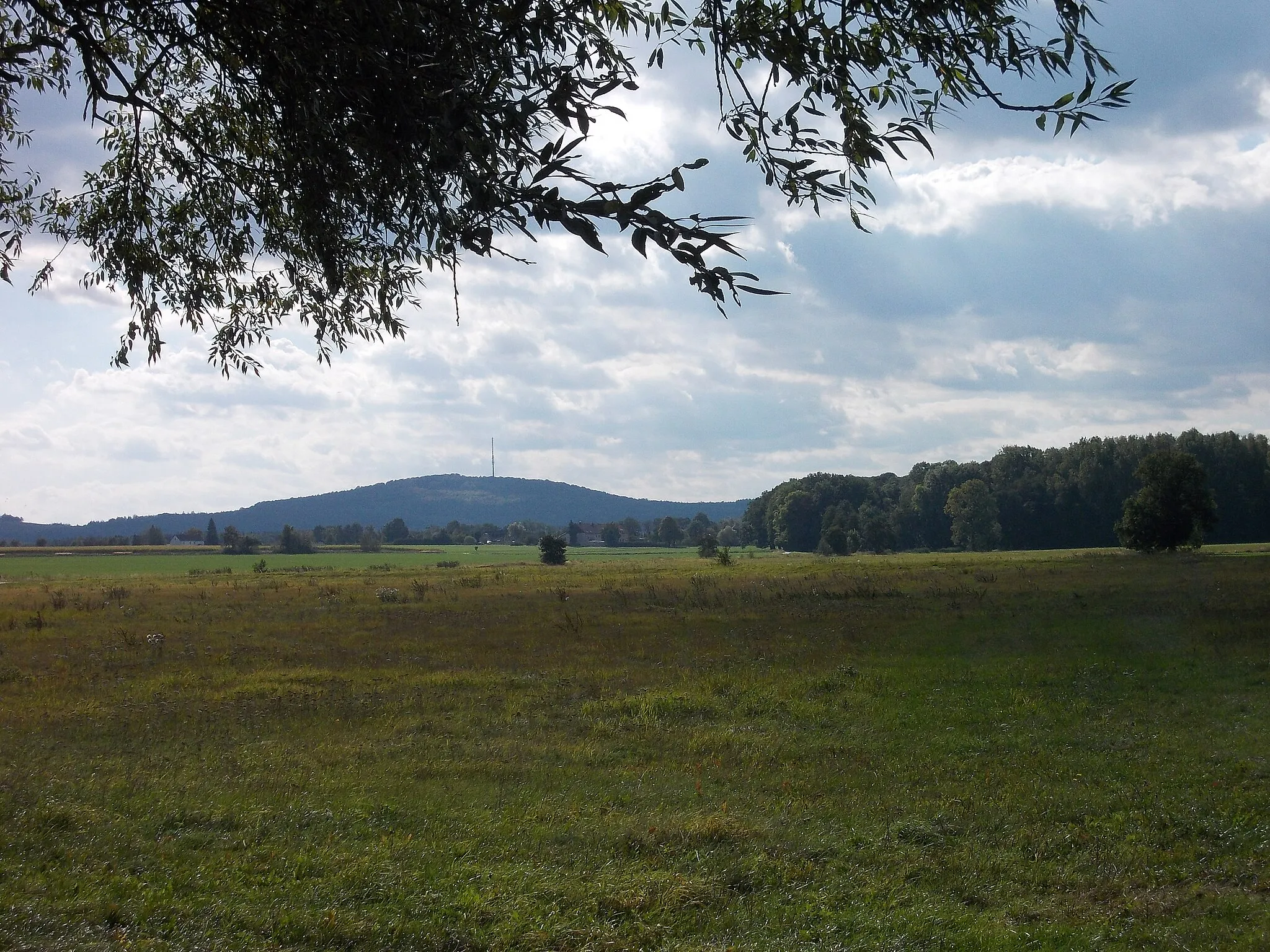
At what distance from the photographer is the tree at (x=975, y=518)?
376 ft

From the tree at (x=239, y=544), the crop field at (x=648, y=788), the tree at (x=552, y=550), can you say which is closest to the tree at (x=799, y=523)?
the tree at (x=552, y=550)

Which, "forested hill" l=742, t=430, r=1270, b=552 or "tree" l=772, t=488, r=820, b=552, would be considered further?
"tree" l=772, t=488, r=820, b=552

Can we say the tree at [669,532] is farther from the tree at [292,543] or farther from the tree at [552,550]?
the tree at [552,550]

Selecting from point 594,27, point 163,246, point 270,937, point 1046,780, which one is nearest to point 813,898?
point 270,937

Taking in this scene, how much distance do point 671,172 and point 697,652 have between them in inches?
800

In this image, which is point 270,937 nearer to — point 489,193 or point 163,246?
point 489,193

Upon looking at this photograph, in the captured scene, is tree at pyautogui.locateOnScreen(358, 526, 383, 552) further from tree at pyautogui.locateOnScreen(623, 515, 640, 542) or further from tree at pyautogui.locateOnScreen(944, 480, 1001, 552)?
tree at pyautogui.locateOnScreen(944, 480, 1001, 552)

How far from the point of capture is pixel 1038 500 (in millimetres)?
119688

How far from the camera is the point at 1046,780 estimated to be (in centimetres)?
1166

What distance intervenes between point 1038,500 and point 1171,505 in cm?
5315

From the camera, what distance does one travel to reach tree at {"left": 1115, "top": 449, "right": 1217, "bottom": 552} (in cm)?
6781

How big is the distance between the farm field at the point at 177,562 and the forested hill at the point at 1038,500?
31.6 metres

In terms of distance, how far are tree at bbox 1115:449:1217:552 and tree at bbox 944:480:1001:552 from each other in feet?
143

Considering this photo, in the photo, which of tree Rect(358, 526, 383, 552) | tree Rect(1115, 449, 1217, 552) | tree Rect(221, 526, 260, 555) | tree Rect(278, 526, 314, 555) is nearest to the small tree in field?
tree Rect(358, 526, 383, 552)
